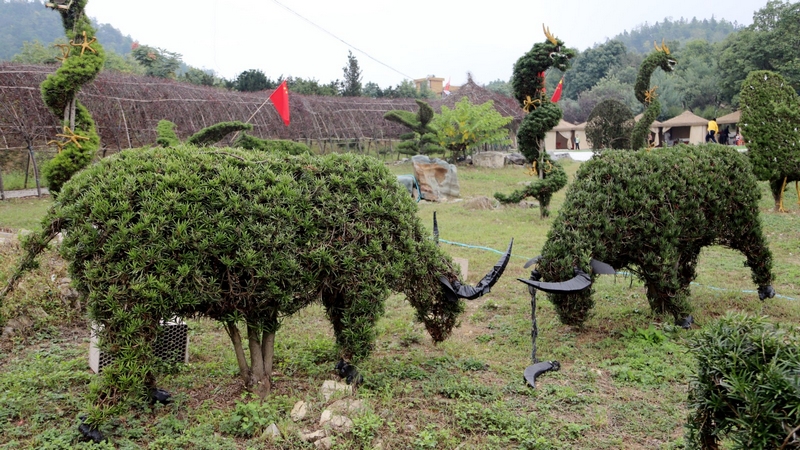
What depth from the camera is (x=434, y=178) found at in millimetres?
16109

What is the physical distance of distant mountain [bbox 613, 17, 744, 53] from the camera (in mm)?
106375

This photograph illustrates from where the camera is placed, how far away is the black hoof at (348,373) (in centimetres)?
413

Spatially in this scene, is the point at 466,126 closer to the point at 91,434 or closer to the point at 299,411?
the point at 299,411

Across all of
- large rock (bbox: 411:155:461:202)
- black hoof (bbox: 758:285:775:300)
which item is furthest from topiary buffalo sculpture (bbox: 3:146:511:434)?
large rock (bbox: 411:155:461:202)

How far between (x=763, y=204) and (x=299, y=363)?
13.0 meters

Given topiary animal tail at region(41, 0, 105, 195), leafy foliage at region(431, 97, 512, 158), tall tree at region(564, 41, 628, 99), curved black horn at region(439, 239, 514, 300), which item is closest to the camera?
curved black horn at region(439, 239, 514, 300)

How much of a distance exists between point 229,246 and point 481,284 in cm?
191

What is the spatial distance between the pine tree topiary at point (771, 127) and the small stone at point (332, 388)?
35.9ft

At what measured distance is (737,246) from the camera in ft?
20.0

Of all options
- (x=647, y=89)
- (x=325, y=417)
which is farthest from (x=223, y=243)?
(x=647, y=89)

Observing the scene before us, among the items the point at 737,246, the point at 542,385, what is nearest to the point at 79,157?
the point at 542,385

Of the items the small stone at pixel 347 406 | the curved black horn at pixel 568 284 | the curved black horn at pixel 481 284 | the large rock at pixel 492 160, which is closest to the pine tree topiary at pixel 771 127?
the curved black horn at pixel 568 284

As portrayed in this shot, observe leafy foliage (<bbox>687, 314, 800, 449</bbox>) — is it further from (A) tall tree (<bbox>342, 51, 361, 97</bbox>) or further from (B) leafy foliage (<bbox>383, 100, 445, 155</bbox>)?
(A) tall tree (<bbox>342, 51, 361, 97</bbox>)

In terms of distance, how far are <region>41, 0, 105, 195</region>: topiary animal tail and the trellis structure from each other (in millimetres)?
6721
